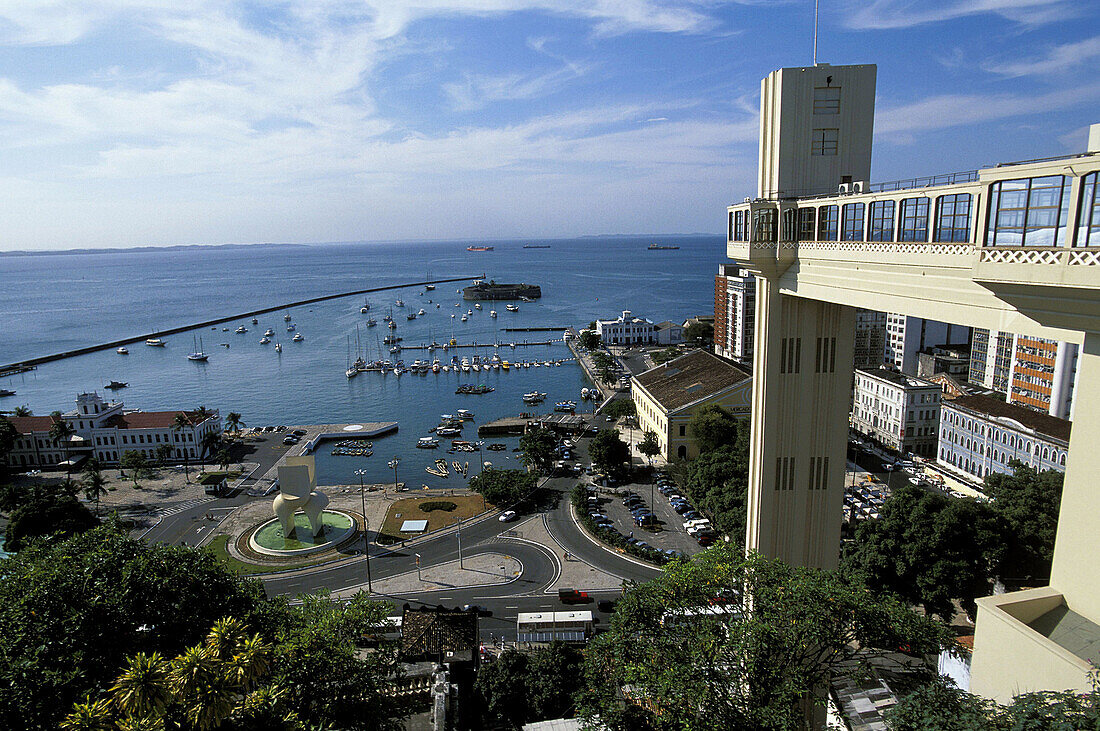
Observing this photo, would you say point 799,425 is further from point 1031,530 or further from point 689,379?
point 689,379

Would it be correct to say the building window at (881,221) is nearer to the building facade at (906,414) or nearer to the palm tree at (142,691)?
the palm tree at (142,691)

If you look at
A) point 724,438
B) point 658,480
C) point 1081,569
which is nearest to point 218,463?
point 658,480

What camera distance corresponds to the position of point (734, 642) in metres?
7.57

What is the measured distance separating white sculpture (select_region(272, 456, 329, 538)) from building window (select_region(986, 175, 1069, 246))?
2909cm

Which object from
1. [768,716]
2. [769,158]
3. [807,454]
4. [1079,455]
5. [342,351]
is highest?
[769,158]

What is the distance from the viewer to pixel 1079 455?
5.41 metres

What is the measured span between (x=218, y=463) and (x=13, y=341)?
80.8m

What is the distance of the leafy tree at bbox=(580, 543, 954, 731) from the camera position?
291 inches

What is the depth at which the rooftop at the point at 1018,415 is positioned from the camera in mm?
30953

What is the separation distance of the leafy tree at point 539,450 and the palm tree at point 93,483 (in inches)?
914

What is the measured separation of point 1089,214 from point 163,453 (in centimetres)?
4931

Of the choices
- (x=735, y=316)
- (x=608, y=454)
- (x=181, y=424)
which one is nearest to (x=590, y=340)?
(x=735, y=316)

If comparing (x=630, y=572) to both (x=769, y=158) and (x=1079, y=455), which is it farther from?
(x=1079, y=455)

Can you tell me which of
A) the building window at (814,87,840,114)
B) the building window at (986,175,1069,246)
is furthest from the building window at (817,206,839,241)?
the building window at (986,175,1069,246)
